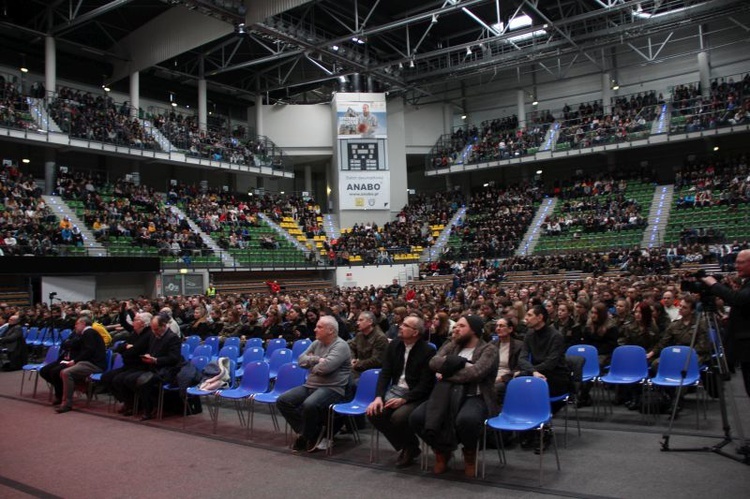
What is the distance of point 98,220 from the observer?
891 inches

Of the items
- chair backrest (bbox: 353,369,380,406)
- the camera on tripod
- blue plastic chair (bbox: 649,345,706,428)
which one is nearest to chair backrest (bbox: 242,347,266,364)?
chair backrest (bbox: 353,369,380,406)

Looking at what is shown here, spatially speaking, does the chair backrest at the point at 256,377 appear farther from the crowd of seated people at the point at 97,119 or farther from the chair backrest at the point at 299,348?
the crowd of seated people at the point at 97,119

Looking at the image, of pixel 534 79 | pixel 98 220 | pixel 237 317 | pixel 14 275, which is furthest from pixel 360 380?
pixel 534 79

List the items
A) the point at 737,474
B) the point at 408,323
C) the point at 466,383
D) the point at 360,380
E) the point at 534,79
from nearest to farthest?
the point at 737,474 → the point at 466,383 → the point at 408,323 → the point at 360,380 → the point at 534,79

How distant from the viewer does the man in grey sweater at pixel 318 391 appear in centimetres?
568

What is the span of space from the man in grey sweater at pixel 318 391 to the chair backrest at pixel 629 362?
3008 millimetres

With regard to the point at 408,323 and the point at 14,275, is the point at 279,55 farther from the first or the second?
the point at 408,323

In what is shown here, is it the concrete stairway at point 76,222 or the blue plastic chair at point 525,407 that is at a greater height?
the concrete stairway at point 76,222

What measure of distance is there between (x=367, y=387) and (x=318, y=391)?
0.49 meters

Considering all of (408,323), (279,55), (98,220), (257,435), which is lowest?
(257,435)

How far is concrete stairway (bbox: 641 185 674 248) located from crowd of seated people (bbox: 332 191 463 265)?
10.8 meters

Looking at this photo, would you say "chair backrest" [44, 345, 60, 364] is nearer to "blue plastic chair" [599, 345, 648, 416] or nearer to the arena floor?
the arena floor

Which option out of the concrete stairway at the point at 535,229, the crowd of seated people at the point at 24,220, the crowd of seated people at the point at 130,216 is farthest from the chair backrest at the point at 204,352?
the concrete stairway at the point at 535,229

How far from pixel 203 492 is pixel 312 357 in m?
1.75
